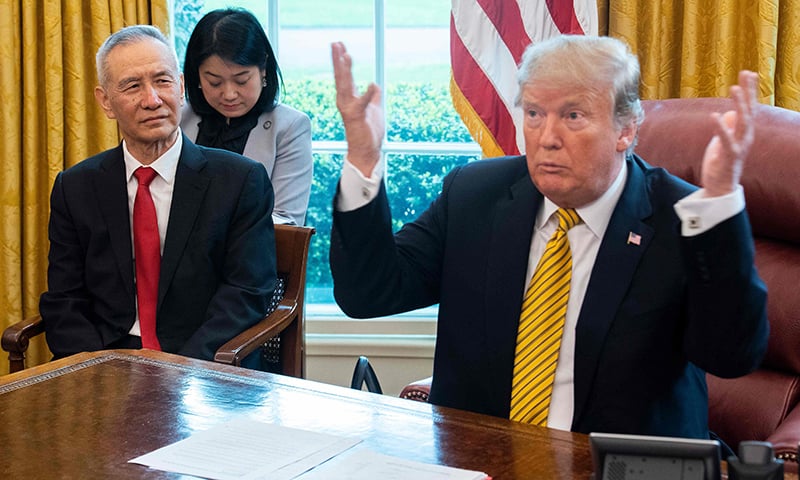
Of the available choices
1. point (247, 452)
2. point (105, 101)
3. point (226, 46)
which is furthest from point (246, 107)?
point (247, 452)

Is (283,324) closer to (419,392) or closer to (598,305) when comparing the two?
(419,392)

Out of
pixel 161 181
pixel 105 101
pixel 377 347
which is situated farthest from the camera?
pixel 377 347

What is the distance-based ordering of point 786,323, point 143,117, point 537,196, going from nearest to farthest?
point 537,196 → point 786,323 → point 143,117

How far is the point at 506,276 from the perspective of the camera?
6.79 ft

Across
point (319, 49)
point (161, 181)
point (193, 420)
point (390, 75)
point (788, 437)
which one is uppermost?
point (319, 49)

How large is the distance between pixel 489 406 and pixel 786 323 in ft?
2.67

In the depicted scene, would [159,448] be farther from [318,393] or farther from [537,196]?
[537,196]

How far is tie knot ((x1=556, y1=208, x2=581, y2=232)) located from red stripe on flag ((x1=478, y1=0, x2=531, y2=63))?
1505mm

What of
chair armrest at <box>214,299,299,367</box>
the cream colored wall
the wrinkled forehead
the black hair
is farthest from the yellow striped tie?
the cream colored wall

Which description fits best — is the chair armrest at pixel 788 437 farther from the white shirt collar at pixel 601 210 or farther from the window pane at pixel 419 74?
the window pane at pixel 419 74

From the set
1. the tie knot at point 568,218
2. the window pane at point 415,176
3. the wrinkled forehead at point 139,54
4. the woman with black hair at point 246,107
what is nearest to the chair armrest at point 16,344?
the wrinkled forehead at point 139,54

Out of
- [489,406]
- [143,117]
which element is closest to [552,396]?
[489,406]

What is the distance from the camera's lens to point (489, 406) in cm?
205

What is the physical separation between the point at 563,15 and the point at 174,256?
153cm
